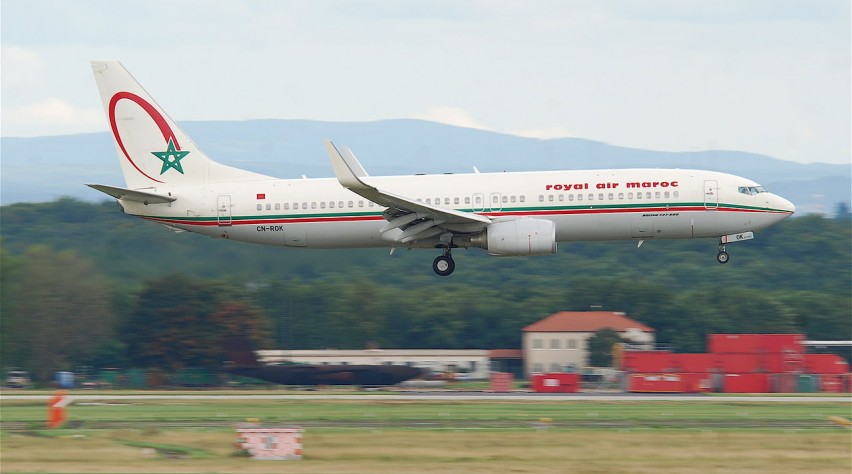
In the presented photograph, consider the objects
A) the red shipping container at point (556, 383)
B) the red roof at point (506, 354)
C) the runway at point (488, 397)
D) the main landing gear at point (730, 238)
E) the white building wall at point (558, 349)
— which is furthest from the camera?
the red roof at point (506, 354)

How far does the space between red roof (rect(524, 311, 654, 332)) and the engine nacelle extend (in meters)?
35.3

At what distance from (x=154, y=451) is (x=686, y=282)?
7178cm

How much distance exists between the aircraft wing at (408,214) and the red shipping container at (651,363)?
50.0 feet

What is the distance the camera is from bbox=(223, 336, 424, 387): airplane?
60.2 m

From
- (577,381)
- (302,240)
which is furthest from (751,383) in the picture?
(302,240)

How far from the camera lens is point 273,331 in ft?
249

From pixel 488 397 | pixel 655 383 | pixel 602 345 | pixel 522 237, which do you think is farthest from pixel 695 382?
pixel 602 345

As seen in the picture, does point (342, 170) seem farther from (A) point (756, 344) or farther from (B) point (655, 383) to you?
(A) point (756, 344)

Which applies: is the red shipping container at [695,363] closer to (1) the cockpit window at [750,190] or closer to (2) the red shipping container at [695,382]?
(2) the red shipping container at [695,382]

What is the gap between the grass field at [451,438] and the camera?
93.9 feet

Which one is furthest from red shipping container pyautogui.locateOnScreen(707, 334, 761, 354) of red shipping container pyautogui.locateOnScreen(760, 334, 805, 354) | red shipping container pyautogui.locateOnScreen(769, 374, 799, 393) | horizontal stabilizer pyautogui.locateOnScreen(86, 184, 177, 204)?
horizontal stabilizer pyautogui.locateOnScreen(86, 184, 177, 204)

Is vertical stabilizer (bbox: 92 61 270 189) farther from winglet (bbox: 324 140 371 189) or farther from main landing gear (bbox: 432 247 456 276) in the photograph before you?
main landing gear (bbox: 432 247 456 276)

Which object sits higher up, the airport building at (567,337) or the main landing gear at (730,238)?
the main landing gear at (730,238)

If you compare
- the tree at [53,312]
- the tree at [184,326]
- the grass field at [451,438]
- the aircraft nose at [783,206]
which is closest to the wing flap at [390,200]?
the grass field at [451,438]
